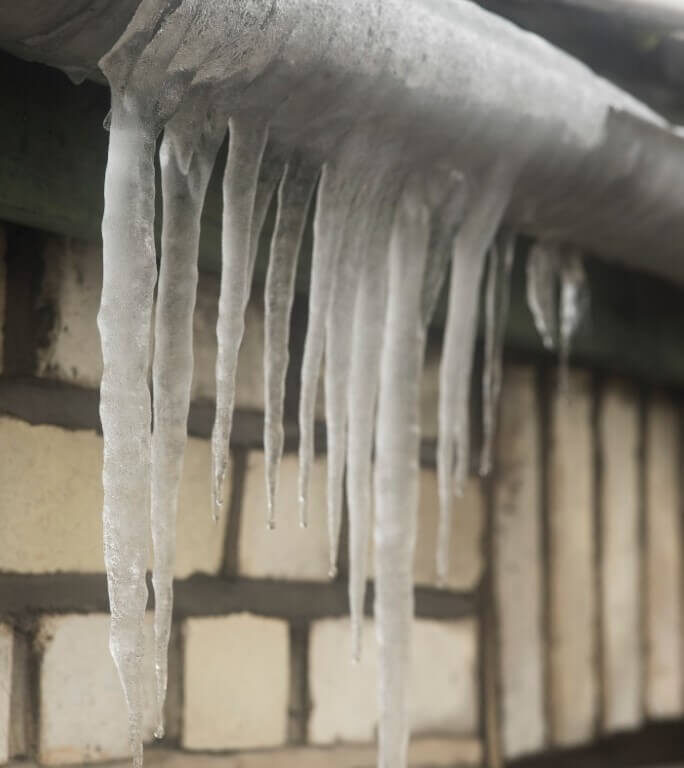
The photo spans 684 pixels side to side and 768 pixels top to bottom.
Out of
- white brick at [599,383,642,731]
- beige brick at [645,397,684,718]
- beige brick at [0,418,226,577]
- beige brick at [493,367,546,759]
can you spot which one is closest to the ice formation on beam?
beige brick at [0,418,226,577]

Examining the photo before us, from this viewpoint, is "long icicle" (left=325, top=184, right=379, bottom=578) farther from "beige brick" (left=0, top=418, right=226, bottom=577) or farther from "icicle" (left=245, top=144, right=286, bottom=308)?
"beige brick" (left=0, top=418, right=226, bottom=577)

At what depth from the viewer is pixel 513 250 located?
4.10 ft

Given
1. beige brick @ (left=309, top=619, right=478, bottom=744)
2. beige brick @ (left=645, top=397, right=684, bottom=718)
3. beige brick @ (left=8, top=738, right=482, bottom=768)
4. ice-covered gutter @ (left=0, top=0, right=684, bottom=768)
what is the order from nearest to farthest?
ice-covered gutter @ (left=0, top=0, right=684, bottom=768) < beige brick @ (left=8, top=738, right=482, bottom=768) < beige brick @ (left=309, top=619, right=478, bottom=744) < beige brick @ (left=645, top=397, right=684, bottom=718)

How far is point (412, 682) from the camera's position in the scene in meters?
1.20

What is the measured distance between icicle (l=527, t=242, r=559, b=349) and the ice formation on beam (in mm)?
93

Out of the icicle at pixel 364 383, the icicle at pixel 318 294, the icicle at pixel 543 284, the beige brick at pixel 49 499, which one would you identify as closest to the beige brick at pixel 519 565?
the icicle at pixel 543 284

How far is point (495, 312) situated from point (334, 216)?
0.35m

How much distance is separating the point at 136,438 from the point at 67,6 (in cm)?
31

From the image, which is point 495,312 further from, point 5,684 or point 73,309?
point 5,684

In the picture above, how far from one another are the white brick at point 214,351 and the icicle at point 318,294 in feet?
0.46

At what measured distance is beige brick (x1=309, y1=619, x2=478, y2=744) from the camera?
112 cm

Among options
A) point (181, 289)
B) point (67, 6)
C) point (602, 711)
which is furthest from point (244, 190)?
point (602, 711)

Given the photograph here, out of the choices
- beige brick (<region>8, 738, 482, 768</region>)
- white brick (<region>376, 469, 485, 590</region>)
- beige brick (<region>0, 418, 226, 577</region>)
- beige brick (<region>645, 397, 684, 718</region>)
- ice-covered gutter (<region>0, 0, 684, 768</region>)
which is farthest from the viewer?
beige brick (<region>645, 397, 684, 718</region>)

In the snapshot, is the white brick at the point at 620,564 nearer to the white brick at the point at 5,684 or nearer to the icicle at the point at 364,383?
the icicle at the point at 364,383
